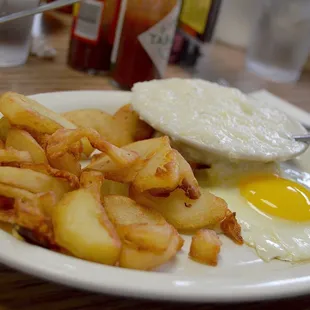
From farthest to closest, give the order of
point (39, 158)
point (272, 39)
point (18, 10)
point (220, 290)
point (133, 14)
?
point (272, 39), point (133, 14), point (18, 10), point (39, 158), point (220, 290)

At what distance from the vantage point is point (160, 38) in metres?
1.64

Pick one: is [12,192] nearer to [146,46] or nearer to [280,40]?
[146,46]

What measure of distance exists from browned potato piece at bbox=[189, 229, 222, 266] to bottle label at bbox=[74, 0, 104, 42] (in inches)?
43.0

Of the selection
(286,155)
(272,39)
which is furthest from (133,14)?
(272,39)

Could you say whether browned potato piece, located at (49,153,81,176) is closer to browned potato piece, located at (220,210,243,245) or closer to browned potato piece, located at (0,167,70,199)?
browned potato piece, located at (0,167,70,199)

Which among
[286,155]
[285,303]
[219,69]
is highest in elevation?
[286,155]

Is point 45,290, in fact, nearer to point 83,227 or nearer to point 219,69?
point 83,227

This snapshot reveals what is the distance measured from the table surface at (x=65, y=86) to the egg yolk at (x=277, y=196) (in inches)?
8.0

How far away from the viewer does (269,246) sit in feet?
2.96

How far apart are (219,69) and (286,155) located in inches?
51.2

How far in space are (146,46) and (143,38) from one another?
0.09ft

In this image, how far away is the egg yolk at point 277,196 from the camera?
1.01 metres

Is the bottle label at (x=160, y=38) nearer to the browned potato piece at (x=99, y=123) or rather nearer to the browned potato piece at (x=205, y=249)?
the browned potato piece at (x=99, y=123)

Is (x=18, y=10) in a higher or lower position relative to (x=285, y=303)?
higher
